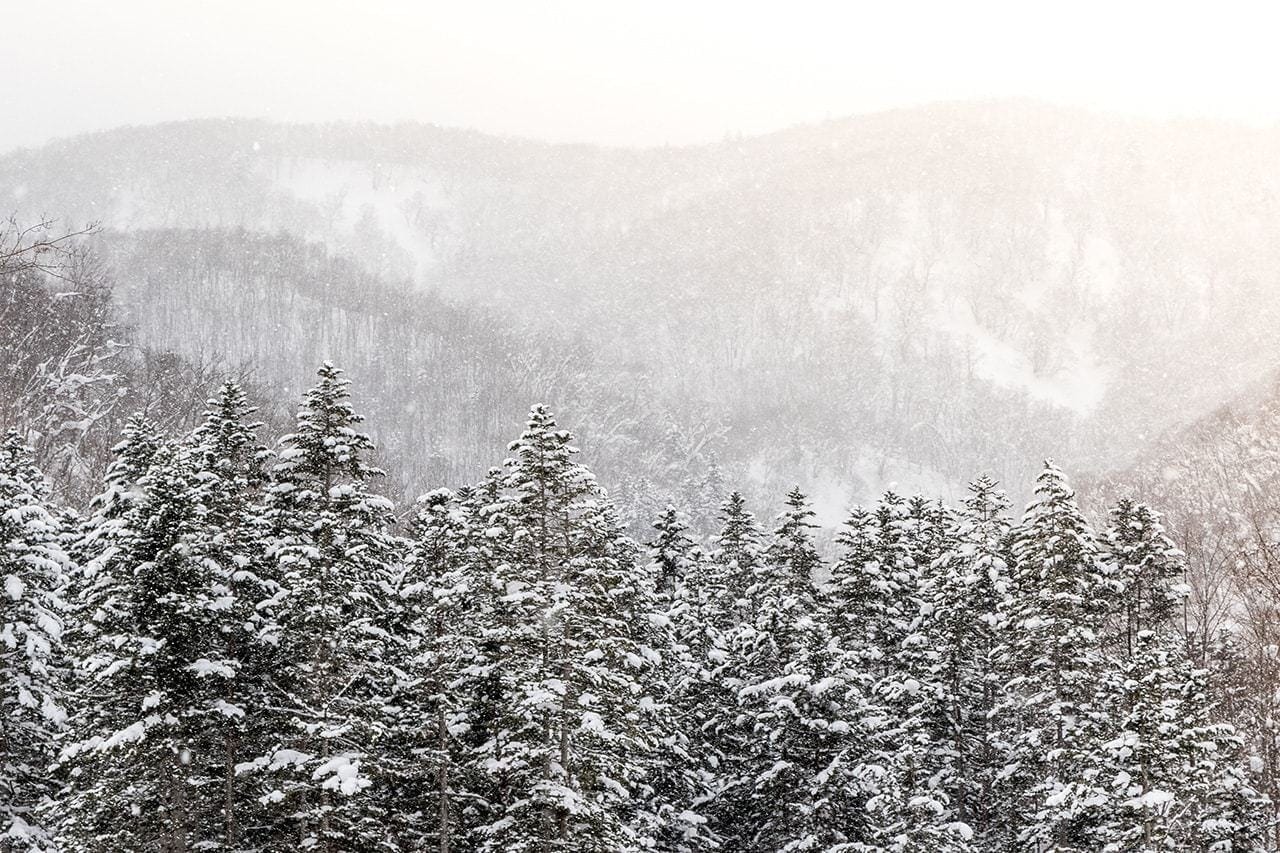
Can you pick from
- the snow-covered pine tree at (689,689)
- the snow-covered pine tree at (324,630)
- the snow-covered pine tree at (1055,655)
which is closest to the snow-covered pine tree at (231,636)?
the snow-covered pine tree at (324,630)

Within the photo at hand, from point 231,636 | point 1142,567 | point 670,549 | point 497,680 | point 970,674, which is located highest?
point 1142,567

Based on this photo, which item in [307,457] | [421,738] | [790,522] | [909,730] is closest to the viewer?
[307,457]

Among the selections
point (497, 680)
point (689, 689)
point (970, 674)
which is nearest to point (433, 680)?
point (497, 680)

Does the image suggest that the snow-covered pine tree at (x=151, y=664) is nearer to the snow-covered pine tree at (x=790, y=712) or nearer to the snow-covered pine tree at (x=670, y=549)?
the snow-covered pine tree at (x=790, y=712)

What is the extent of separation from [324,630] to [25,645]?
629 centimetres

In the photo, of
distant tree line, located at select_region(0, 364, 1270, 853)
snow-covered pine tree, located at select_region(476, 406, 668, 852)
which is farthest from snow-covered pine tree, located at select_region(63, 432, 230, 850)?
snow-covered pine tree, located at select_region(476, 406, 668, 852)

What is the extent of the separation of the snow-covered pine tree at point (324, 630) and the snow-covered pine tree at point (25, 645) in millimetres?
4649

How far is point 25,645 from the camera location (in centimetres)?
2225

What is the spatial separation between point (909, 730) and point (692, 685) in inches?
281

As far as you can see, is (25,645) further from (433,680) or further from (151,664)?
(433,680)

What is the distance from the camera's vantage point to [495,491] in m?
27.2

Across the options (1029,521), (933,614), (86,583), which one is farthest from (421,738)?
(1029,521)

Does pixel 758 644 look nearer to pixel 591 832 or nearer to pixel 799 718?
pixel 799 718

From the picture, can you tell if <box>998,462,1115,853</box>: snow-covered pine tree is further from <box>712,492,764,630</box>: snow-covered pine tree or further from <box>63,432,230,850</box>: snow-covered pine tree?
<box>63,432,230,850</box>: snow-covered pine tree
